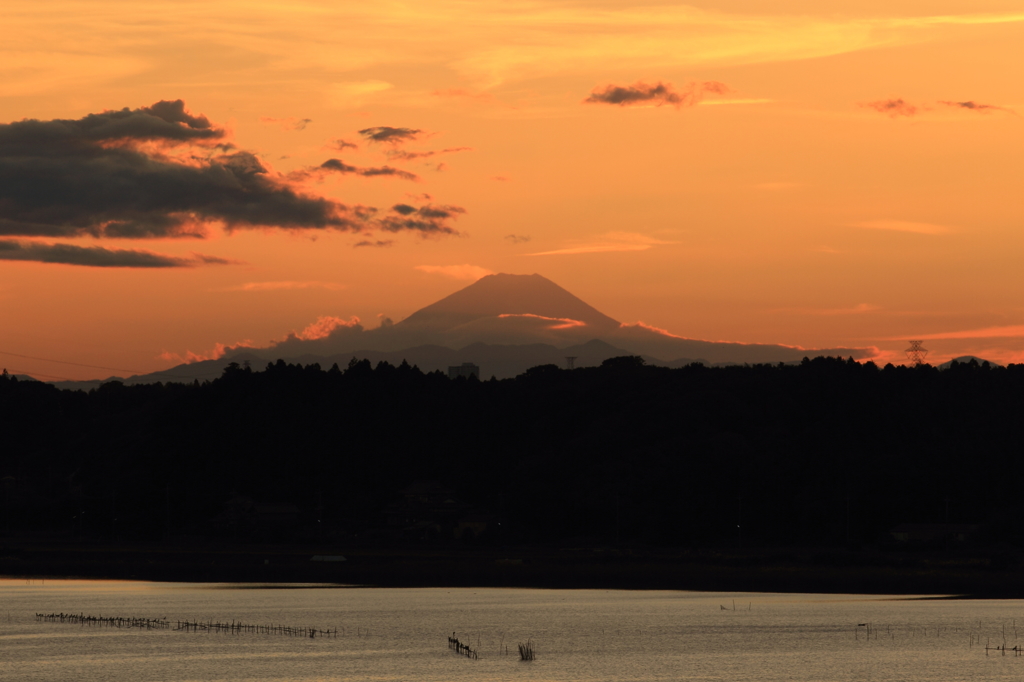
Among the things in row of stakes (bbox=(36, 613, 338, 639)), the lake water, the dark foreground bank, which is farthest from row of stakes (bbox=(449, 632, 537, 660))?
the dark foreground bank

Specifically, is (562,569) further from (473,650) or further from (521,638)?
(473,650)

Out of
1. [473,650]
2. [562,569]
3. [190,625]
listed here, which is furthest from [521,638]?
[562,569]

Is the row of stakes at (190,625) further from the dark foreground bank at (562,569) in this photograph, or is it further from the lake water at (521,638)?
the dark foreground bank at (562,569)

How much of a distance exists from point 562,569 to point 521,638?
153 ft

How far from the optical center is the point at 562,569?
133500mm

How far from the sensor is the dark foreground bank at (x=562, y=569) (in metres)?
123

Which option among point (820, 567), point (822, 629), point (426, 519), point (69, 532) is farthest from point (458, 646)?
point (69, 532)

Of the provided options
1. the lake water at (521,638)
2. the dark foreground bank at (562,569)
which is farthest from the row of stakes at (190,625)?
the dark foreground bank at (562,569)

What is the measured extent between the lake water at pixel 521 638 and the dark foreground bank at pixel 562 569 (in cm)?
564

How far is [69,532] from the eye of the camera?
18962cm

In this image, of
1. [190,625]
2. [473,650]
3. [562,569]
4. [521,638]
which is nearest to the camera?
[473,650]

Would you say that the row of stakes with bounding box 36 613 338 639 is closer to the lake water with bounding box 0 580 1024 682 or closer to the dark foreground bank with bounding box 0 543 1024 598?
the lake water with bounding box 0 580 1024 682

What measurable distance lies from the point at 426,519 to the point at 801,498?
57.7 m

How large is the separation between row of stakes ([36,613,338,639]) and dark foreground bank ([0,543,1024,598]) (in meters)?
38.0
